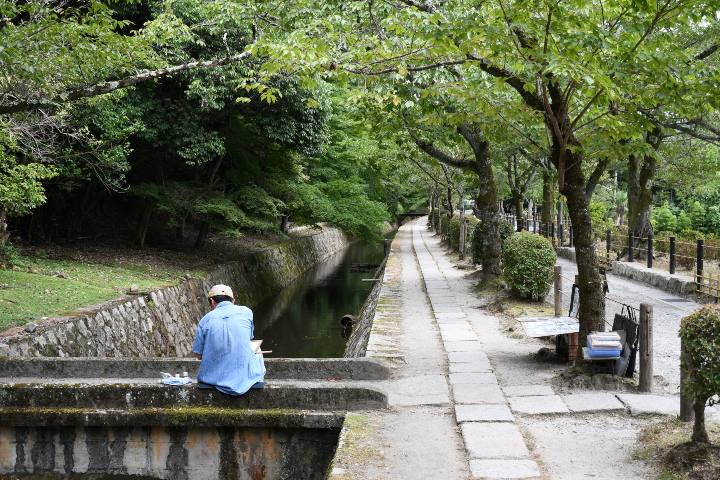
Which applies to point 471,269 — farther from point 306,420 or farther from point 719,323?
point 719,323

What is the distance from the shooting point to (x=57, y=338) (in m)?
11.6

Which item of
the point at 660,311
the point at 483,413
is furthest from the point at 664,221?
the point at 483,413

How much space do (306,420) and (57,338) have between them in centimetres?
618

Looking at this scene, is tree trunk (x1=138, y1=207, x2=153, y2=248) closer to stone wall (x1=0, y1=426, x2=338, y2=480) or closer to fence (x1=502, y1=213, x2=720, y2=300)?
fence (x1=502, y1=213, x2=720, y2=300)

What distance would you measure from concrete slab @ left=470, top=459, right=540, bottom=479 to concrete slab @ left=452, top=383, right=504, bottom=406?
1.91m

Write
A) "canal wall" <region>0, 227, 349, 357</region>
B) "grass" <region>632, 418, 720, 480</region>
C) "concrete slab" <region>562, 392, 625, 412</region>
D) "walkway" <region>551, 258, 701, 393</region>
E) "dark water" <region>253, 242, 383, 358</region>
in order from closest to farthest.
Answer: "grass" <region>632, 418, 720, 480</region>
"concrete slab" <region>562, 392, 625, 412</region>
"walkway" <region>551, 258, 701, 393</region>
"canal wall" <region>0, 227, 349, 357</region>
"dark water" <region>253, 242, 383, 358</region>

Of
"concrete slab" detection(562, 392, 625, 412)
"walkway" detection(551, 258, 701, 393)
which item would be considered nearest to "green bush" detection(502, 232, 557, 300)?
"walkway" detection(551, 258, 701, 393)

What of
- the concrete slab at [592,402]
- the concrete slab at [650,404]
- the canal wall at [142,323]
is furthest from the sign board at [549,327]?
the canal wall at [142,323]

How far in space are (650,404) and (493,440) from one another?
7.02 ft

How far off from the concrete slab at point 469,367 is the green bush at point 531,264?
5340 mm

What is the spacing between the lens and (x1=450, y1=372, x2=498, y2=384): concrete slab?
890 cm

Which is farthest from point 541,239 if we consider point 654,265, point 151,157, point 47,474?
point 151,157

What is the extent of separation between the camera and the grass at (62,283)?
41.0ft

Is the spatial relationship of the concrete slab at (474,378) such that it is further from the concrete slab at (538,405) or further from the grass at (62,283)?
the grass at (62,283)
